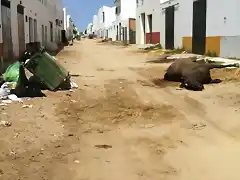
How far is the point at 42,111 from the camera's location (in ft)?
25.3

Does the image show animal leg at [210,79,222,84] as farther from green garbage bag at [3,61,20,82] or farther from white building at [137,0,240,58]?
white building at [137,0,240,58]

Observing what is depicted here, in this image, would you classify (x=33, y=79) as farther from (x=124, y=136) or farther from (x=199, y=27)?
(x=199, y=27)

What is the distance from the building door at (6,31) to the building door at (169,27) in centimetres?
1596

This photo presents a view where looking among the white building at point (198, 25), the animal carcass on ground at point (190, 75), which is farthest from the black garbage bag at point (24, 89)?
the white building at point (198, 25)

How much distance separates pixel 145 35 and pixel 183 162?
127 feet

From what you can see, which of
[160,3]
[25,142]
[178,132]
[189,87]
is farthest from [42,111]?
[160,3]

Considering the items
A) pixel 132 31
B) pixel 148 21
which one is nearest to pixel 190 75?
pixel 148 21

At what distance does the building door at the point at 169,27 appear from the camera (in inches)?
1176

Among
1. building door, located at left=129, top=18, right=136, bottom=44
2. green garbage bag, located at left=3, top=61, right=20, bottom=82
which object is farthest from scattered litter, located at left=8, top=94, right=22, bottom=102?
building door, located at left=129, top=18, right=136, bottom=44

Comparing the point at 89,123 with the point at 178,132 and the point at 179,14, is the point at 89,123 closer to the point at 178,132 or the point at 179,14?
the point at 178,132

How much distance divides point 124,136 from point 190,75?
495 cm

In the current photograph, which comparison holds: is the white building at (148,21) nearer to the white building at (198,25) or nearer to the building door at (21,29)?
the white building at (198,25)

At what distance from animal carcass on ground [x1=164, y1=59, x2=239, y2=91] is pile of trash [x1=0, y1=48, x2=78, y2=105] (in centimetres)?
326

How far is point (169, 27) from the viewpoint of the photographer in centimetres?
3069
